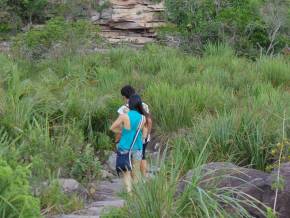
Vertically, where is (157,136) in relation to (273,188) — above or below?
below

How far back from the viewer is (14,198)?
541 cm

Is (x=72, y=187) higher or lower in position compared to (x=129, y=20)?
higher

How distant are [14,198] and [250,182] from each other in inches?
86.9

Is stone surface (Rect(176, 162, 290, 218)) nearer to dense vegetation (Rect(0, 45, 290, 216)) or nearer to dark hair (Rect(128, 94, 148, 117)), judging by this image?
dense vegetation (Rect(0, 45, 290, 216))

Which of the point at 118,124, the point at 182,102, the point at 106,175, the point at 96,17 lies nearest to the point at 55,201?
the point at 118,124

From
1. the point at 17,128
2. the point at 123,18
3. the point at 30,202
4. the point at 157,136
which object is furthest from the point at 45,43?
the point at 30,202

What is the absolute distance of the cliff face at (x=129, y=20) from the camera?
25.8m

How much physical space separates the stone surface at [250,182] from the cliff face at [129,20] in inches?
755

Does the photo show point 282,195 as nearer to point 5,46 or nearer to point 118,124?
point 118,124

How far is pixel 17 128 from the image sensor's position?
390 inches

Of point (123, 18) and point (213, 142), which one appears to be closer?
point (213, 142)

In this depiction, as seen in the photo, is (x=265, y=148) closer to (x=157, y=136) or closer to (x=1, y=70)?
(x=157, y=136)

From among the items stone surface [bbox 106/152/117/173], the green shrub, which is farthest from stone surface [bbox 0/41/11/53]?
stone surface [bbox 106/152/117/173]

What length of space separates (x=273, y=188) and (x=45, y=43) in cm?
1505
